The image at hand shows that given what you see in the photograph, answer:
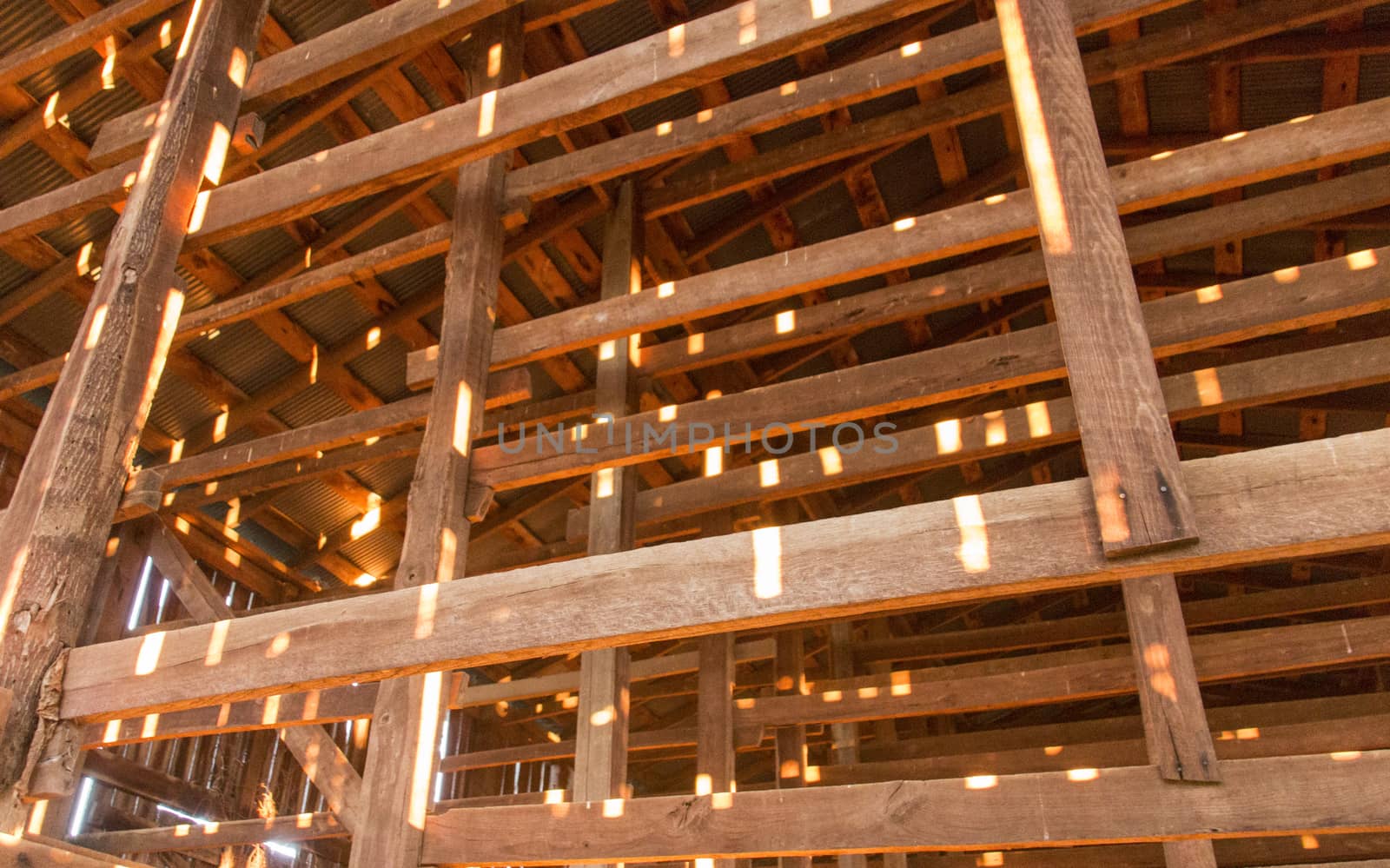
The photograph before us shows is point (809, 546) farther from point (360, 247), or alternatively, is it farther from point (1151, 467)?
point (360, 247)

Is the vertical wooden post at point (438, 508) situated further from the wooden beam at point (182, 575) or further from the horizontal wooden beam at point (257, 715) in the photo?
the wooden beam at point (182, 575)

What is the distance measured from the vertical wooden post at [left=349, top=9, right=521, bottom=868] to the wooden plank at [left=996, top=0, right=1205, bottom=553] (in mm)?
1744

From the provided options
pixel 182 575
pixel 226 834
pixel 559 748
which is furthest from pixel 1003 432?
pixel 226 834

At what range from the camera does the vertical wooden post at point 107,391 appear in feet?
11.4

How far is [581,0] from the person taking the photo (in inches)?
250

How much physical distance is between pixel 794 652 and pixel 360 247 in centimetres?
453

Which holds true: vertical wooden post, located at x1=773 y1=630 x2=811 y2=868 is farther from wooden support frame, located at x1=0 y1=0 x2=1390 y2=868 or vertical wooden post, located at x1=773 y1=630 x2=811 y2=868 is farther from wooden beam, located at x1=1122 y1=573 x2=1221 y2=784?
wooden beam, located at x1=1122 y1=573 x2=1221 y2=784

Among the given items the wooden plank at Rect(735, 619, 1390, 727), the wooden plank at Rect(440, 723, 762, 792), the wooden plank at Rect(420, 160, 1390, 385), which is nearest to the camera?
the wooden plank at Rect(420, 160, 1390, 385)

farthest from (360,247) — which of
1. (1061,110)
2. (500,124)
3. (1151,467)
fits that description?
(1151,467)

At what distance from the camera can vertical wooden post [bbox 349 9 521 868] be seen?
3.95m

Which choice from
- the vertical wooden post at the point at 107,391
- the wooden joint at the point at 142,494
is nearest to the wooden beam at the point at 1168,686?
the wooden joint at the point at 142,494

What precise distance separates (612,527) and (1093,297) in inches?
140

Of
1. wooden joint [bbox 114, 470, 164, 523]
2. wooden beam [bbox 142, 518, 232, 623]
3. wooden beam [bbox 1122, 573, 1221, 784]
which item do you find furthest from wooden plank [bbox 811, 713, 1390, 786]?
wooden joint [bbox 114, 470, 164, 523]

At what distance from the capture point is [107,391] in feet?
12.8
